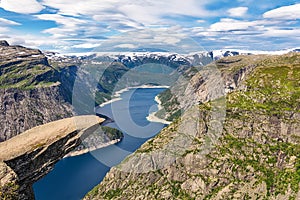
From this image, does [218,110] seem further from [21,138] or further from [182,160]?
[21,138]

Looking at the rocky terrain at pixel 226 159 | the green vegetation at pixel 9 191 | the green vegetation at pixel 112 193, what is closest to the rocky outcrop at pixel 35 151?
the green vegetation at pixel 9 191

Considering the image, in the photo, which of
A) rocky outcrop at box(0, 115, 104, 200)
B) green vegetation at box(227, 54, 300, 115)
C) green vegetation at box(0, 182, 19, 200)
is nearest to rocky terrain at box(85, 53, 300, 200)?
green vegetation at box(227, 54, 300, 115)

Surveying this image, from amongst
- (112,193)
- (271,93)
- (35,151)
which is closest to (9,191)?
(35,151)

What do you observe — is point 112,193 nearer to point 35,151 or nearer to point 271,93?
point 271,93

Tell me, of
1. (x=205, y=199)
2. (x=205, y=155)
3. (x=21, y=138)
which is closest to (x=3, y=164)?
(x=21, y=138)

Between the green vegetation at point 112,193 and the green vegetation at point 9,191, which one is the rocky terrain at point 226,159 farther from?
the green vegetation at point 9,191
